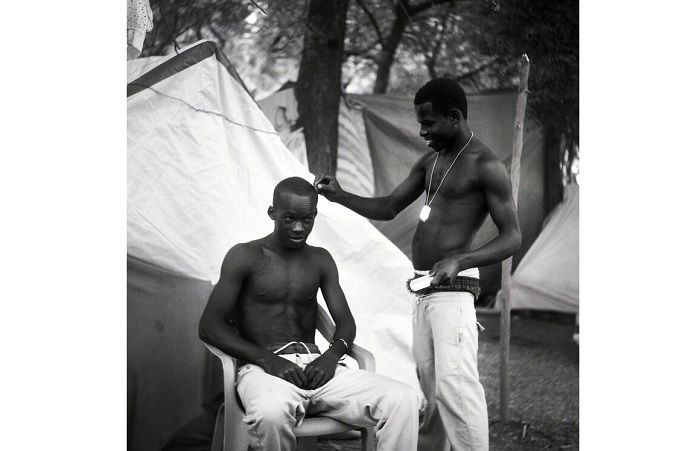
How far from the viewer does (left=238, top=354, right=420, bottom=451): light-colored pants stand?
235cm

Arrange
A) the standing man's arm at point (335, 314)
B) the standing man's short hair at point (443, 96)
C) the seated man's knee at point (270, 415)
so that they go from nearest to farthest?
the seated man's knee at point (270, 415) → the standing man's arm at point (335, 314) → the standing man's short hair at point (443, 96)

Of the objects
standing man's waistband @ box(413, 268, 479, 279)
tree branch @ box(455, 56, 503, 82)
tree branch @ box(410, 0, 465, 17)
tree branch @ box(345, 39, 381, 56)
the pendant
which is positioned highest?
tree branch @ box(410, 0, 465, 17)

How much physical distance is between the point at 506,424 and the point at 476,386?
540 mm

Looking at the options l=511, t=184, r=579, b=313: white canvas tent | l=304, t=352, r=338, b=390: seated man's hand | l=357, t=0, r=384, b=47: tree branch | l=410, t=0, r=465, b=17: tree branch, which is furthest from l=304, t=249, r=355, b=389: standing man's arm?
l=410, t=0, r=465, b=17: tree branch

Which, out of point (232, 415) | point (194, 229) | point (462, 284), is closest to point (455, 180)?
point (462, 284)

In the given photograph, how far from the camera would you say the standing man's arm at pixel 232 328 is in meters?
2.49

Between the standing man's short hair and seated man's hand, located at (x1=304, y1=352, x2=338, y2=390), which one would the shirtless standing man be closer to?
the standing man's short hair

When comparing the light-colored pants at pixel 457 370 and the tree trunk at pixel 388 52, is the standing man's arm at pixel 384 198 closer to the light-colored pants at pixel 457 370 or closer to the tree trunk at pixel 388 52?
the light-colored pants at pixel 457 370

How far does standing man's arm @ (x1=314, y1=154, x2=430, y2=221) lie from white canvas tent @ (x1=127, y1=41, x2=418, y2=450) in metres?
0.16

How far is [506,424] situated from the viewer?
311cm

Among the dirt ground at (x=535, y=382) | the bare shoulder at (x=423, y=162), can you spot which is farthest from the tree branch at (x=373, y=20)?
the dirt ground at (x=535, y=382)
